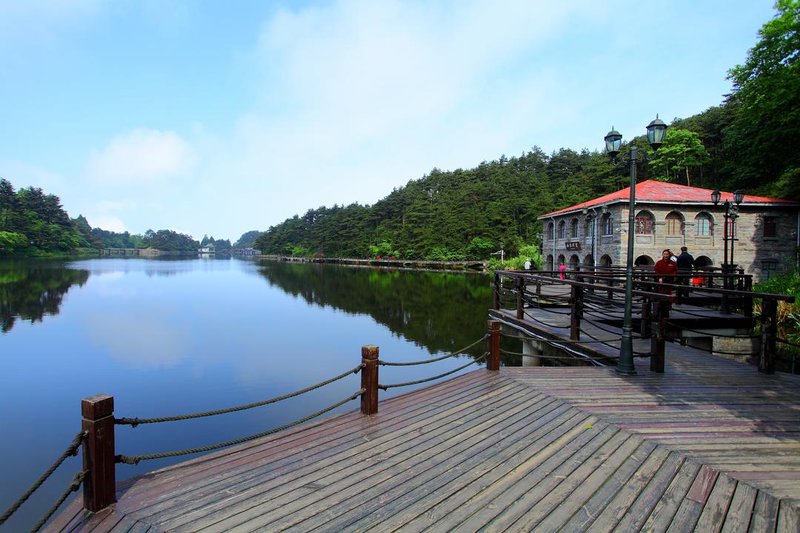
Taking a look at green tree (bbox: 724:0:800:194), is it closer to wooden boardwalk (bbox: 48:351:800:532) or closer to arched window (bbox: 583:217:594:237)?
arched window (bbox: 583:217:594:237)

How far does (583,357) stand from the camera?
8758 mm

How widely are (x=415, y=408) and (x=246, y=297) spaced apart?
30.7 m

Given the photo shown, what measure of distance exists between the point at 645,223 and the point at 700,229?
3713mm

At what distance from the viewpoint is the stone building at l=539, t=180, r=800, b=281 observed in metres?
27.7

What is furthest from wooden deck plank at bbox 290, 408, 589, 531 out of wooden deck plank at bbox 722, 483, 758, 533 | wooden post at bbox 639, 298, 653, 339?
wooden post at bbox 639, 298, 653, 339

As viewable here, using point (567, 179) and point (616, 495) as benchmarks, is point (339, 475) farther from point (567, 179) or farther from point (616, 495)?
point (567, 179)

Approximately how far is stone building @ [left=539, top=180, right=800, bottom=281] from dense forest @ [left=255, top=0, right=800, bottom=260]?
312 centimetres

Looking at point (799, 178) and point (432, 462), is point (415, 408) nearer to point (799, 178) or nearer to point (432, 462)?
point (432, 462)

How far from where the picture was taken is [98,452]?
10.7 feet

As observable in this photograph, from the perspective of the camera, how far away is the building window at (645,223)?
29.0m

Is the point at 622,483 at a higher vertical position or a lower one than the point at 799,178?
lower

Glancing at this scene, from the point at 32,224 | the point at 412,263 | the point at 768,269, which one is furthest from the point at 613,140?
the point at 32,224

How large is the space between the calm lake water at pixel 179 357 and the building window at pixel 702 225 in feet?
49.8

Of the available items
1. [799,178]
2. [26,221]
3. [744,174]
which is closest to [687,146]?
[744,174]
